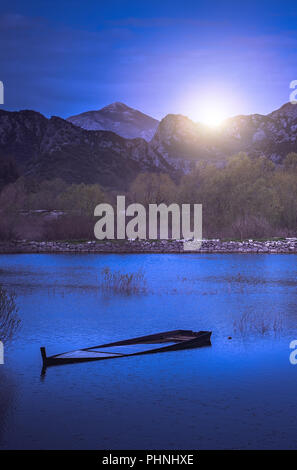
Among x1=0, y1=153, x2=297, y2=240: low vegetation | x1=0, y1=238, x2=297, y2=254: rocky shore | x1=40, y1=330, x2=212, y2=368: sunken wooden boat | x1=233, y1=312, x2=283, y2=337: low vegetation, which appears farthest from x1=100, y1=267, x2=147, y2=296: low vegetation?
x1=0, y1=153, x2=297, y2=240: low vegetation

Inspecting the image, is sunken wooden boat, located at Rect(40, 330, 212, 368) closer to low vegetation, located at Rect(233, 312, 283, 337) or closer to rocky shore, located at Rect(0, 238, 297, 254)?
low vegetation, located at Rect(233, 312, 283, 337)

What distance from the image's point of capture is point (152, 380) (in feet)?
48.5

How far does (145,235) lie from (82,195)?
23582mm

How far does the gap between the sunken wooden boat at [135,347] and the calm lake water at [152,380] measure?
21 centimetres

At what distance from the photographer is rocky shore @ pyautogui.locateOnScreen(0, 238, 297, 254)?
60.6 meters

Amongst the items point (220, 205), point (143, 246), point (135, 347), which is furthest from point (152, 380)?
point (220, 205)

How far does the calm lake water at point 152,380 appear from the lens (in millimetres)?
11391

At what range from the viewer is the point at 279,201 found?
7144 cm

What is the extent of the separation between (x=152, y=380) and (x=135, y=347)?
2435 mm

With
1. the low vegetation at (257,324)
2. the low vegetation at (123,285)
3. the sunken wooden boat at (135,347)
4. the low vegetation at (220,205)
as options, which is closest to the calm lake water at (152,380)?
the low vegetation at (257,324)

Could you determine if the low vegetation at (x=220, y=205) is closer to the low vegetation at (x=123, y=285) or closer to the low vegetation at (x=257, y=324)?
the low vegetation at (x=123, y=285)

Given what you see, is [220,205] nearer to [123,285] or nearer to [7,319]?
[123,285]

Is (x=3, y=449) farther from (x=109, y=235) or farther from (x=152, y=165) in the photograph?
(x=152, y=165)
